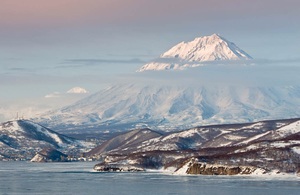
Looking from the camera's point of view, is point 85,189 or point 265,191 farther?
point 85,189

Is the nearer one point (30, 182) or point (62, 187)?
point (62, 187)

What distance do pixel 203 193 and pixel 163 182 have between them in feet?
117

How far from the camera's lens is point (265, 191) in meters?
158

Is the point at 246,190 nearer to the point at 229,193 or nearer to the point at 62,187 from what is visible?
the point at 229,193

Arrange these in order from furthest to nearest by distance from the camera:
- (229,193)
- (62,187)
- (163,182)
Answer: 1. (163,182)
2. (62,187)
3. (229,193)

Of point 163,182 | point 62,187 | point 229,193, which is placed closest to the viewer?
point 229,193

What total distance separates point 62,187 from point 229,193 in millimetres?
38787

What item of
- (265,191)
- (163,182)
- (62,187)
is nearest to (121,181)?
(163,182)

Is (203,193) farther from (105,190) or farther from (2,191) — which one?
(2,191)

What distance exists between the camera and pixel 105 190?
167500mm

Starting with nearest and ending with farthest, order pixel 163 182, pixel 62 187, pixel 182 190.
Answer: pixel 182 190, pixel 62 187, pixel 163 182

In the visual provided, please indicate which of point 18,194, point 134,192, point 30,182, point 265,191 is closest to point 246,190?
point 265,191

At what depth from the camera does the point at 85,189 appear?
170m

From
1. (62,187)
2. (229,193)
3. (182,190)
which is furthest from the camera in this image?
(62,187)
